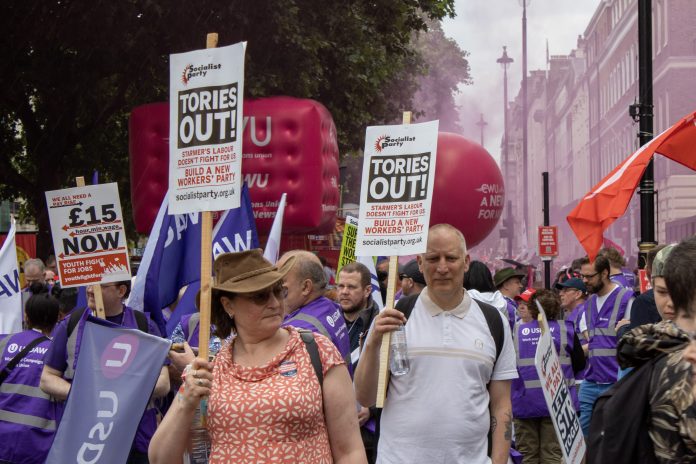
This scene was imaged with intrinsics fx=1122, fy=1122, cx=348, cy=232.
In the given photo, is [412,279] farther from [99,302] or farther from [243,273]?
[243,273]

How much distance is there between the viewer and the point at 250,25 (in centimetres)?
1820

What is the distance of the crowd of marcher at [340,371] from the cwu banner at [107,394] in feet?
0.55

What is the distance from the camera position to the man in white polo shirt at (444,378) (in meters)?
4.87

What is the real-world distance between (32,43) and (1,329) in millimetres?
11321

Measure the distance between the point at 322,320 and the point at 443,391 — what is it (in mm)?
1405

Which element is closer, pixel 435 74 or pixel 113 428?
pixel 113 428

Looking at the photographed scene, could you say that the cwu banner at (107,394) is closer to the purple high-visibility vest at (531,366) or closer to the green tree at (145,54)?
the purple high-visibility vest at (531,366)

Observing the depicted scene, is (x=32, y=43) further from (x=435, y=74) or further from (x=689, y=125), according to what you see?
(x=435, y=74)

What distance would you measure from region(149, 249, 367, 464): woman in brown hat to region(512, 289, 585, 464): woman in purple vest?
5576mm

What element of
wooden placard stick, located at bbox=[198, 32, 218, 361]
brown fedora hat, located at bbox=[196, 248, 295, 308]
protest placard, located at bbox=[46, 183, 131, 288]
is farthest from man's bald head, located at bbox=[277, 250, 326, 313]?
brown fedora hat, located at bbox=[196, 248, 295, 308]

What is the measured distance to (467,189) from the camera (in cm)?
2059

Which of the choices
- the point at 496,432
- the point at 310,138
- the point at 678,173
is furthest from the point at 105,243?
the point at 678,173

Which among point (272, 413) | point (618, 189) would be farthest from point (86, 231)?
point (618, 189)

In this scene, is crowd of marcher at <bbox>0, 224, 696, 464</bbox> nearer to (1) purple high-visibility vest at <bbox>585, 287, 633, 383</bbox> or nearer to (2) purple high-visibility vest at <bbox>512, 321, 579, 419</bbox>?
(2) purple high-visibility vest at <bbox>512, 321, 579, 419</bbox>
